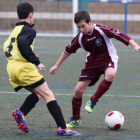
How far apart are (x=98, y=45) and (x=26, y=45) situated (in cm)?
119

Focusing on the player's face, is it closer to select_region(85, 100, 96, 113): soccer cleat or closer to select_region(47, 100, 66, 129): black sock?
select_region(85, 100, 96, 113): soccer cleat

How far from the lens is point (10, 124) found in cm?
459

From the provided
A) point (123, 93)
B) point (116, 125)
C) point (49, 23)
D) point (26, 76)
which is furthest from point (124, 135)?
point (49, 23)

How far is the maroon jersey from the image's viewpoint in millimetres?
4703

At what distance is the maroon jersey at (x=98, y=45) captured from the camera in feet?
15.4

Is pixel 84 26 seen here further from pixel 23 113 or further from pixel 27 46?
pixel 23 113

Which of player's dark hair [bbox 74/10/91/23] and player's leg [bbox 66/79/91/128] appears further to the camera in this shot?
player's leg [bbox 66/79/91/128]

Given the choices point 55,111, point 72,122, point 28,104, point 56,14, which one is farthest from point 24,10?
point 56,14

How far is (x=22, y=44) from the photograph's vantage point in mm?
3938

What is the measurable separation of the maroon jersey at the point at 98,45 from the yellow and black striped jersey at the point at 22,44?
0.87 metres

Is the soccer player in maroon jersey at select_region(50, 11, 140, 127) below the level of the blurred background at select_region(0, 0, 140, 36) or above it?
above

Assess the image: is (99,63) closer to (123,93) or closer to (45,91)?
(45,91)

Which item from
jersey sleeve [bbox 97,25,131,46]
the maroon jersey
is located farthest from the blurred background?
jersey sleeve [bbox 97,25,131,46]

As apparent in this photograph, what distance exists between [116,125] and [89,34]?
48.9 inches
